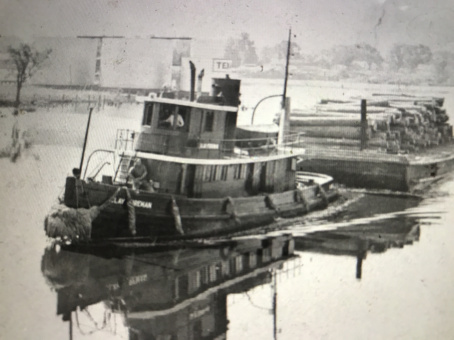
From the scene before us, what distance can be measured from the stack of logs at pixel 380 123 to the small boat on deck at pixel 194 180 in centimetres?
11

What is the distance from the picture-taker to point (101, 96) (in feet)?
8.21

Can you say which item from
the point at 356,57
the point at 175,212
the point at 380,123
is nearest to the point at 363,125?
the point at 380,123

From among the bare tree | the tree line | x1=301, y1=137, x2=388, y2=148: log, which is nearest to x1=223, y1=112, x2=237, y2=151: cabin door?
the tree line

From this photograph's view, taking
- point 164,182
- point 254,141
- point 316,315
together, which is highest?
point 254,141

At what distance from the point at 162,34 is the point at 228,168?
2.14ft

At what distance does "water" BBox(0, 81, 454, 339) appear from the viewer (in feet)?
7.76

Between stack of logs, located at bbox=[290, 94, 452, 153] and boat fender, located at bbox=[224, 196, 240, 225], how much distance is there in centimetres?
43

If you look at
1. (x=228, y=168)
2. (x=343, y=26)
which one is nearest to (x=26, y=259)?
(x=228, y=168)

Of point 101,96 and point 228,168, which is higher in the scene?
point 101,96

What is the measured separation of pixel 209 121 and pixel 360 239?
32.4 inches

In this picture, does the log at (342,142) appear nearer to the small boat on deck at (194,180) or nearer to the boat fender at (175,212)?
the small boat on deck at (194,180)

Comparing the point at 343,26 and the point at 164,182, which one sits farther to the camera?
the point at 343,26

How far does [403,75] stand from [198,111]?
924 millimetres

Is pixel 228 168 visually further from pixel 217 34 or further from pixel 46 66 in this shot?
pixel 46 66
